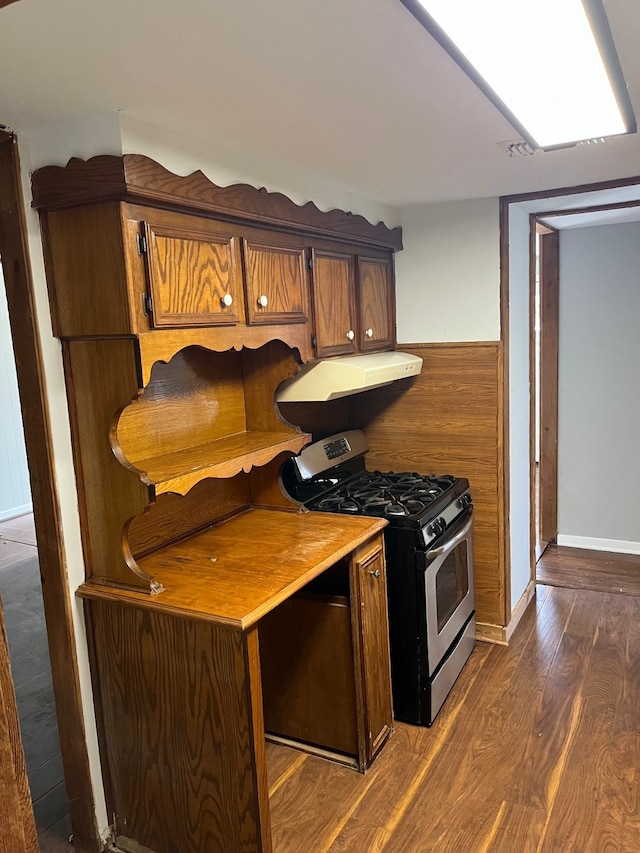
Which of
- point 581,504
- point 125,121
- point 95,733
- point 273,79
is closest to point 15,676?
point 95,733

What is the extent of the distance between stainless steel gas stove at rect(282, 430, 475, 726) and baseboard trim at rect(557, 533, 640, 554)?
1679mm

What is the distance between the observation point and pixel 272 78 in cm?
149

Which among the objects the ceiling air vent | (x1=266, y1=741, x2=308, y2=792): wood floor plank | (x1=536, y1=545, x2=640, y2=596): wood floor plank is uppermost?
the ceiling air vent

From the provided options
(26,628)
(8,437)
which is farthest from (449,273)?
(8,437)

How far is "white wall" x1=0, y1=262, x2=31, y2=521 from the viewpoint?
605 cm

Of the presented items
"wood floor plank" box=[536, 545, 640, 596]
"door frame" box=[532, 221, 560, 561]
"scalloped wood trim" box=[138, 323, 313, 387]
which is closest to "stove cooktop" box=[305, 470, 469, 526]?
"scalloped wood trim" box=[138, 323, 313, 387]

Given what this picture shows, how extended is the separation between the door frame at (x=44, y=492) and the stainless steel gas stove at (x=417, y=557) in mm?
1109

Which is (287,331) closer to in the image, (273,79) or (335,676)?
(273,79)

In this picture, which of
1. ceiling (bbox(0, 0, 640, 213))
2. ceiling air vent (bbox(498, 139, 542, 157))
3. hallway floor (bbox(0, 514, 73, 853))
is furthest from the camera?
hallway floor (bbox(0, 514, 73, 853))

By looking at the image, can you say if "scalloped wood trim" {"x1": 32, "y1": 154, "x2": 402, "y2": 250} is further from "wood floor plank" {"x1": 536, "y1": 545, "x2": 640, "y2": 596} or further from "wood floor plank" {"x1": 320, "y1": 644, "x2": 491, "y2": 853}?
"wood floor plank" {"x1": 536, "y1": 545, "x2": 640, "y2": 596}

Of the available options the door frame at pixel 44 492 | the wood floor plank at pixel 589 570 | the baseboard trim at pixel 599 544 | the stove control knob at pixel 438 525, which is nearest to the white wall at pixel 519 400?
the wood floor plank at pixel 589 570

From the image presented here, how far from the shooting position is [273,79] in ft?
4.92

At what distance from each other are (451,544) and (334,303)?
Result: 1.14 metres

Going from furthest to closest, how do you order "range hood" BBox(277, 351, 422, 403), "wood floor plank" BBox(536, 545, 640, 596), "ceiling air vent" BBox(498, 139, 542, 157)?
"wood floor plank" BBox(536, 545, 640, 596), "range hood" BBox(277, 351, 422, 403), "ceiling air vent" BBox(498, 139, 542, 157)
